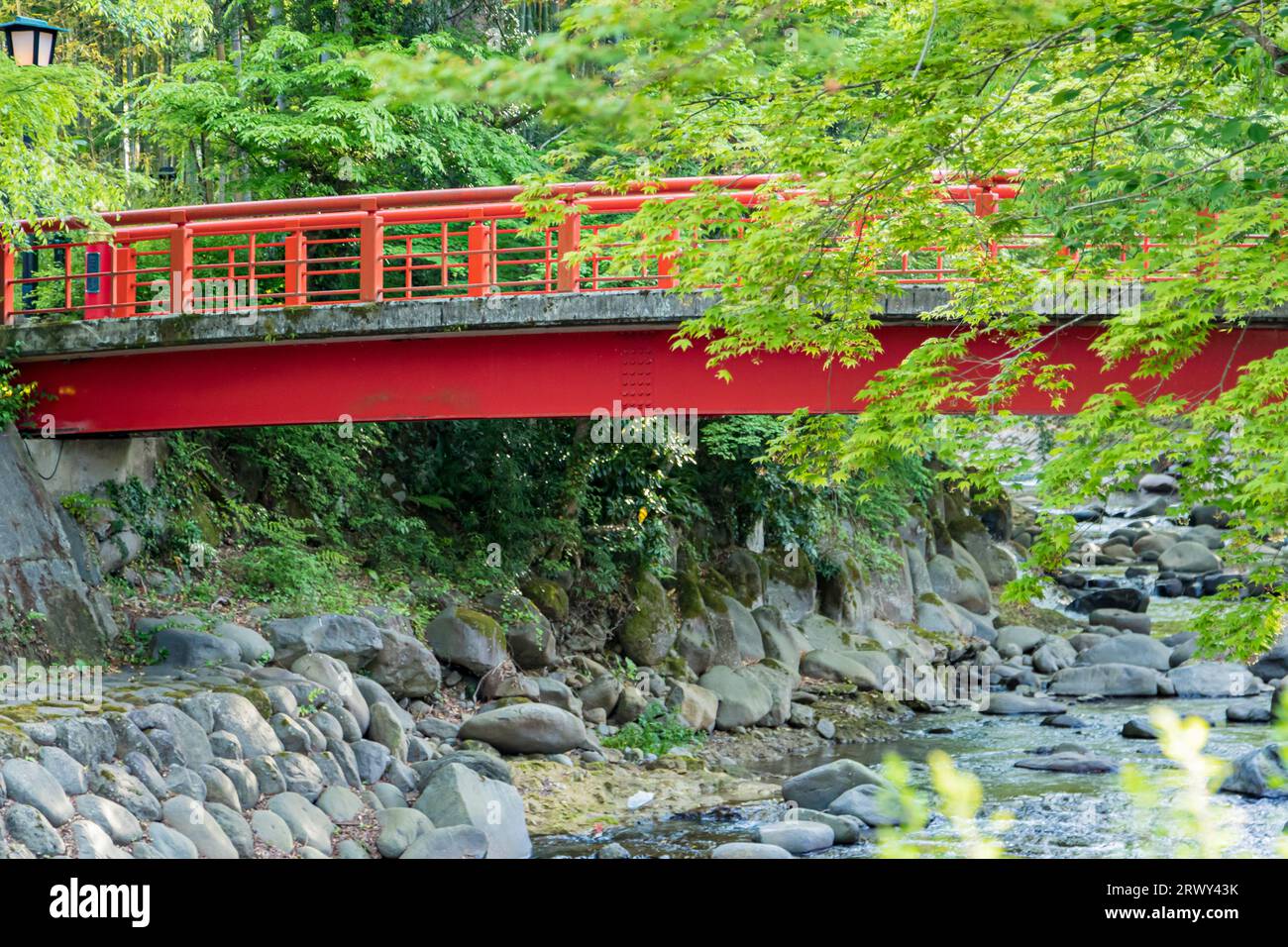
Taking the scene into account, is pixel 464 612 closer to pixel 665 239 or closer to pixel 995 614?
pixel 665 239

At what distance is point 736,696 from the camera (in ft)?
62.3

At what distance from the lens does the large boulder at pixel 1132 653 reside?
2342 centimetres

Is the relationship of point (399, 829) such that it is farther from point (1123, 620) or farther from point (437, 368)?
point (1123, 620)

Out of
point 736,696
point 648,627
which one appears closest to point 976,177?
point 736,696

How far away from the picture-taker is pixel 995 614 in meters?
28.2

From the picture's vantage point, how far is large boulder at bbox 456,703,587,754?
15.5 meters

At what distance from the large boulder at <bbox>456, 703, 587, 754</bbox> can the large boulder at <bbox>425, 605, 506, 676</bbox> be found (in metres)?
1.25

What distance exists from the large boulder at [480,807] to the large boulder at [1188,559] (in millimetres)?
22816

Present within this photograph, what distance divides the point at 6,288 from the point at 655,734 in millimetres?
9150

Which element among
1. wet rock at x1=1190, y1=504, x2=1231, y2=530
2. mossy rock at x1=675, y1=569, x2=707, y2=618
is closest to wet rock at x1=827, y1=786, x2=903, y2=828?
mossy rock at x1=675, y1=569, x2=707, y2=618

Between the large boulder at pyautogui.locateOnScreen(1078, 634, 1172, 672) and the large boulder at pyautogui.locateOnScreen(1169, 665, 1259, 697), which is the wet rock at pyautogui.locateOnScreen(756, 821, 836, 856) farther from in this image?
the large boulder at pyautogui.locateOnScreen(1078, 634, 1172, 672)

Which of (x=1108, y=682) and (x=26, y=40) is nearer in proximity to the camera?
(x=26, y=40)

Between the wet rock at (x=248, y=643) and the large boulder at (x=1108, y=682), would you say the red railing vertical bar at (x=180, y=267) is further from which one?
the large boulder at (x=1108, y=682)

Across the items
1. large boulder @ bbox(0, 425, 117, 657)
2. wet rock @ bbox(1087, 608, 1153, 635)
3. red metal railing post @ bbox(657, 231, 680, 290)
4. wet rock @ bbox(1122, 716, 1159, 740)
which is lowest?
wet rock @ bbox(1122, 716, 1159, 740)
